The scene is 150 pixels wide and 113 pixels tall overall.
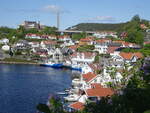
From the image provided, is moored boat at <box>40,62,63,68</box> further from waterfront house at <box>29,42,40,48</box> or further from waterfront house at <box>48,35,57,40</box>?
waterfront house at <box>48,35,57,40</box>

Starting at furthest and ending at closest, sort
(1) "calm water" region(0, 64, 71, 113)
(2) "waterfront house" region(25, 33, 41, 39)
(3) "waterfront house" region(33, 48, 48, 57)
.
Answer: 1. (2) "waterfront house" region(25, 33, 41, 39)
2. (3) "waterfront house" region(33, 48, 48, 57)
3. (1) "calm water" region(0, 64, 71, 113)

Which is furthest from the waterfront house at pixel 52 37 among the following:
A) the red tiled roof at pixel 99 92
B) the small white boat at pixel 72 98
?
the red tiled roof at pixel 99 92

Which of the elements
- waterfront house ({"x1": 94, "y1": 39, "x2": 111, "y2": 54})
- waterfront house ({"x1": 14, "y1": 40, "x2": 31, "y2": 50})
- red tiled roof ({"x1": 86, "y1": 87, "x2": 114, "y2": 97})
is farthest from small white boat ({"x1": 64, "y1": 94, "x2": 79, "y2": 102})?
waterfront house ({"x1": 14, "y1": 40, "x2": 31, "y2": 50})

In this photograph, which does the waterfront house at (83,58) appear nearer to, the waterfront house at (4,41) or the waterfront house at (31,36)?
the waterfront house at (4,41)

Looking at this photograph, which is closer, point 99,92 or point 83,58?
point 99,92

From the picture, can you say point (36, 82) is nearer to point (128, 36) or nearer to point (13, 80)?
point (13, 80)

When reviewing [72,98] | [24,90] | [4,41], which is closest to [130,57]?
[24,90]

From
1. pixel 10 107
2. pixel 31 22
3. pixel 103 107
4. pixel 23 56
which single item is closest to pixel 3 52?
pixel 23 56

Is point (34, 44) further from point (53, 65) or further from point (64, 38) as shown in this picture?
point (53, 65)

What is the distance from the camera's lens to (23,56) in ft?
137

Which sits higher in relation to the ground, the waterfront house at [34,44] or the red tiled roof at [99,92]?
the red tiled roof at [99,92]

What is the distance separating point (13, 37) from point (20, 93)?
35556mm

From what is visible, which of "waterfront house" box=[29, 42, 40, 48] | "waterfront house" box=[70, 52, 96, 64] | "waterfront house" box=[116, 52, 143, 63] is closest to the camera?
"waterfront house" box=[116, 52, 143, 63]

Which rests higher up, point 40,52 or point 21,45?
point 21,45
